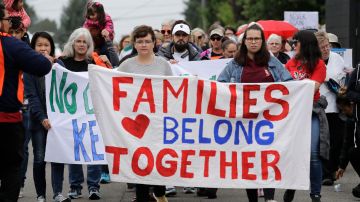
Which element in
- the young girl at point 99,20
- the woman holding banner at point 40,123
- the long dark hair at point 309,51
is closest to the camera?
the long dark hair at point 309,51

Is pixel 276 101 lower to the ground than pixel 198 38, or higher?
lower

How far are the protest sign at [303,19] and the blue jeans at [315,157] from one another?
10195 millimetres

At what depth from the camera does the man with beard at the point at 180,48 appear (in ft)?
40.4

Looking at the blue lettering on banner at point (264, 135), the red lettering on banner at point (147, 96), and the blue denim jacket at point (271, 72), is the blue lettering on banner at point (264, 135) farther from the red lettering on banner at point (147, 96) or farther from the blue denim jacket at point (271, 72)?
the red lettering on banner at point (147, 96)

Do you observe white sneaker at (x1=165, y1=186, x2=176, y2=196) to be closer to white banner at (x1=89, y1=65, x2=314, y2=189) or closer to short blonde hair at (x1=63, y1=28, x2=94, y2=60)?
short blonde hair at (x1=63, y1=28, x2=94, y2=60)

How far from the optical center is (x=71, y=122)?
10.5m

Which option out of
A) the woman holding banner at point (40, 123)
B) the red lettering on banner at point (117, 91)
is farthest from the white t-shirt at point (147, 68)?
the woman holding banner at point (40, 123)

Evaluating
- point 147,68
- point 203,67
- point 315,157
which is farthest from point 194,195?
point 147,68

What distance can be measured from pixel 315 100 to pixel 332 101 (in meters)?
2.42

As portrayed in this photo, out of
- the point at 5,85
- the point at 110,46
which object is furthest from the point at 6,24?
the point at 110,46

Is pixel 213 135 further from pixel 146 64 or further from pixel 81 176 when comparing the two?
pixel 81 176

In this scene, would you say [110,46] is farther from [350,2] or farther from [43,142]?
[350,2]

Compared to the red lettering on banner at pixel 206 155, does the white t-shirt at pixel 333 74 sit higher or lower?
higher

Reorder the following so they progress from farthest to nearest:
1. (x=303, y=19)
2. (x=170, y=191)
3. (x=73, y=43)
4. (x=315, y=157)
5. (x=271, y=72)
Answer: (x=303, y=19), (x=170, y=191), (x=73, y=43), (x=315, y=157), (x=271, y=72)
